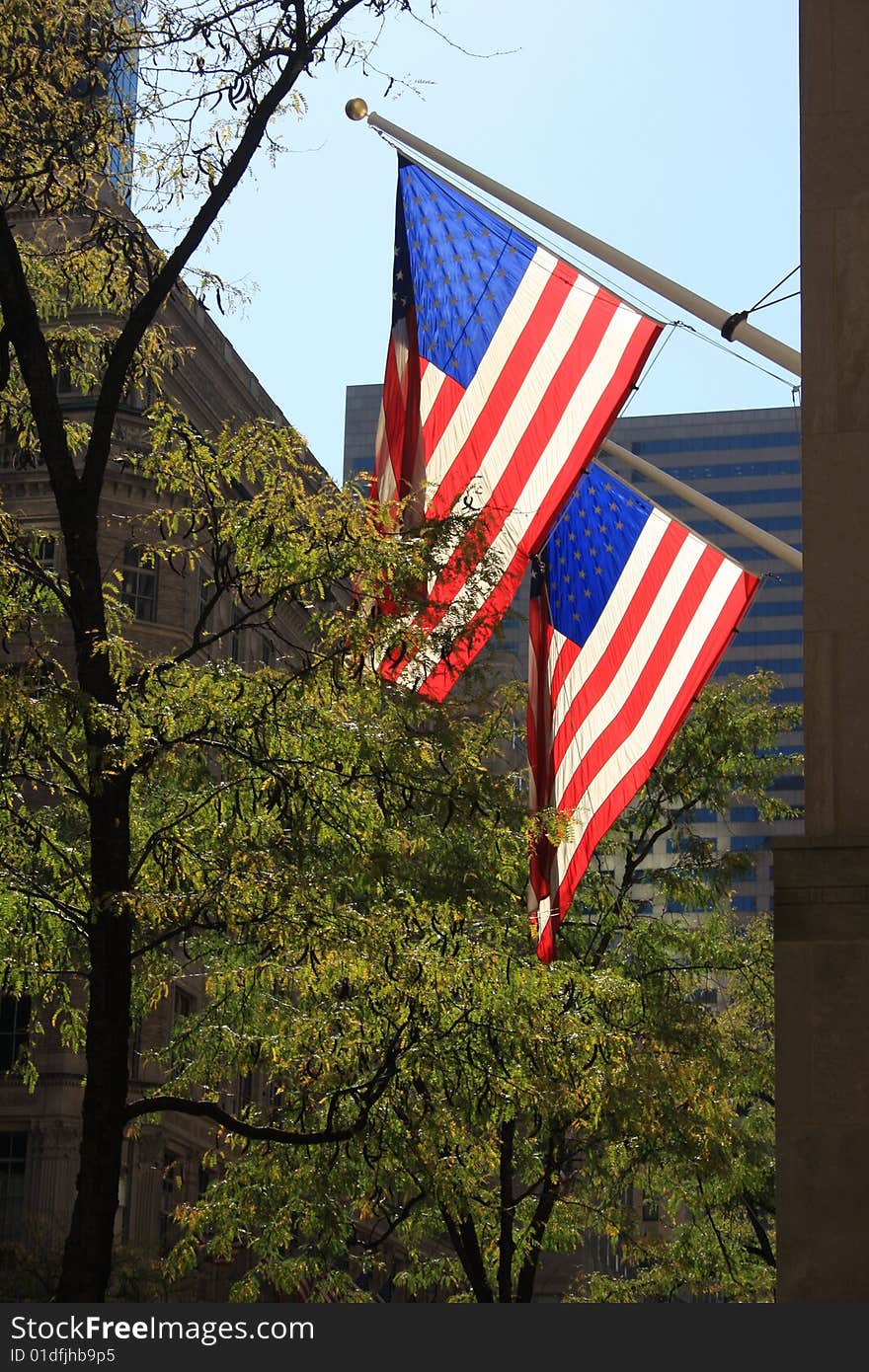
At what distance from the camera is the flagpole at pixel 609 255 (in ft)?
58.6

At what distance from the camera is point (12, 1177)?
50.8 metres

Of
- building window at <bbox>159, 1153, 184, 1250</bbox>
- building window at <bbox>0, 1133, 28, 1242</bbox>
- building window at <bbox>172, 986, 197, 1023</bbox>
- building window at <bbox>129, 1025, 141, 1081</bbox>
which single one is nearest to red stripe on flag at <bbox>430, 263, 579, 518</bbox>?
building window at <bbox>129, 1025, 141, 1081</bbox>

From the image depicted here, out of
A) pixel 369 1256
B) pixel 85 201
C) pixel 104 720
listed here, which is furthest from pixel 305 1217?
pixel 85 201

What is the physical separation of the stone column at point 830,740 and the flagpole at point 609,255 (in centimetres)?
577

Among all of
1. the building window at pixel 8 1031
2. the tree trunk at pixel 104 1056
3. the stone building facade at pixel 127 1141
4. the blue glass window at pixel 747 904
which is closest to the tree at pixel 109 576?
the tree trunk at pixel 104 1056

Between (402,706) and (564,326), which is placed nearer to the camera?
(402,706)

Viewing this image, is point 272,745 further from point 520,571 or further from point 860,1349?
point 860,1349

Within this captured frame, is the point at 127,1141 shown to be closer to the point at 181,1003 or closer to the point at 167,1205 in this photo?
the point at 167,1205

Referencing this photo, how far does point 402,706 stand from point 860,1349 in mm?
9568

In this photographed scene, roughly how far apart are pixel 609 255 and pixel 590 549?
3526 millimetres

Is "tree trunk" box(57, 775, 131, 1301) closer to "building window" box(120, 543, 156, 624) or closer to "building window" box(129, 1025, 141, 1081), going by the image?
"building window" box(129, 1025, 141, 1081)

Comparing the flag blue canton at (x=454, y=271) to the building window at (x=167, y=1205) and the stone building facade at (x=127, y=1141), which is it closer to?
the stone building facade at (x=127, y=1141)

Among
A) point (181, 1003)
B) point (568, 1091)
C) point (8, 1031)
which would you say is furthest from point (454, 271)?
point (181, 1003)

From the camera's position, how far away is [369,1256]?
25.5 metres
